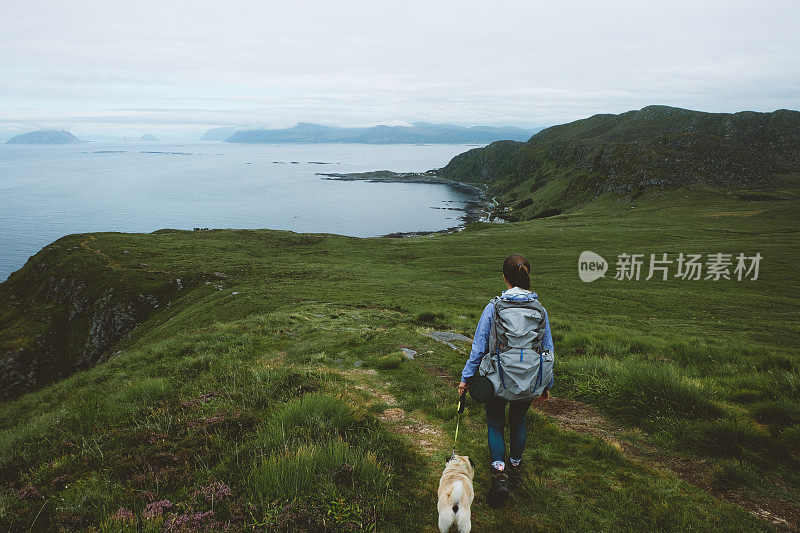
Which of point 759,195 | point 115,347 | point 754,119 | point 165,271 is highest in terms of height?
point 754,119

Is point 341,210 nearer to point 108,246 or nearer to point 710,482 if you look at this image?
point 108,246

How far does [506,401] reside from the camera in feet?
19.1

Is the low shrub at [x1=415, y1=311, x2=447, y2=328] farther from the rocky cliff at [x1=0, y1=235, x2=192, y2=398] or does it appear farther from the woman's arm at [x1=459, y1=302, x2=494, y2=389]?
the rocky cliff at [x1=0, y1=235, x2=192, y2=398]

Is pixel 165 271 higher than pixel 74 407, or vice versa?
pixel 74 407

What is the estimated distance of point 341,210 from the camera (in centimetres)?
18525

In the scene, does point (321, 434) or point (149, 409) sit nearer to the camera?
point (321, 434)

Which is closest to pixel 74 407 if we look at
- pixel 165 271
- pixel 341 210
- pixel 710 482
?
pixel 710 482

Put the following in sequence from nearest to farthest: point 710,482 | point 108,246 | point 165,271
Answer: point 710,482
point 165,271
point 108,246

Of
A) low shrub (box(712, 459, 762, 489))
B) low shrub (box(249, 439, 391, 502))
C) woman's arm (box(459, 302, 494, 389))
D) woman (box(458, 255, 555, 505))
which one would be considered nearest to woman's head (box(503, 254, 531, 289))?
woman (box(458, 255, 555, 505))

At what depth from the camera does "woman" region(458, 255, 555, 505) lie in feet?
18.6

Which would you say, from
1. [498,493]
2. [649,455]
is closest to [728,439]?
[649,455]

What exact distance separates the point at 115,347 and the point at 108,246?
42816mm

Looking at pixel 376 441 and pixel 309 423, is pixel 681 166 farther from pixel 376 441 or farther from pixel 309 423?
pixel 309 423

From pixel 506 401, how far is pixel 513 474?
1.29m
